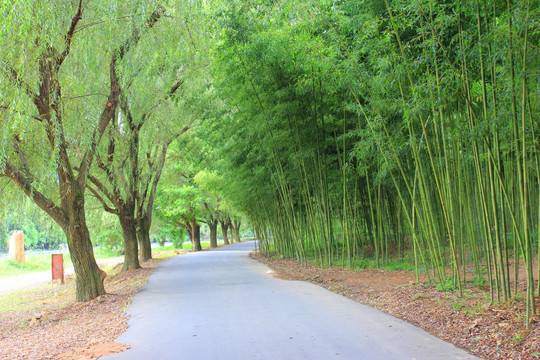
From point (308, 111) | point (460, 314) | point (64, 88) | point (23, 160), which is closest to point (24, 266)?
point (23, 160)

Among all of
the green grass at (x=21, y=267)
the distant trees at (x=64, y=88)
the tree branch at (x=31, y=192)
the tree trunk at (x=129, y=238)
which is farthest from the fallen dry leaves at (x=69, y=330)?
the green grass at (x=21, y=267)

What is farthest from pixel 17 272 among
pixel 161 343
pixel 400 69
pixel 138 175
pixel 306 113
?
pixel 400 69

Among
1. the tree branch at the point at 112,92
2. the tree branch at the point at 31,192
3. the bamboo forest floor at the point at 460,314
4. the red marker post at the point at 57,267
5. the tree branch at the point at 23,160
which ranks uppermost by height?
the tree branch at the point at 112,92

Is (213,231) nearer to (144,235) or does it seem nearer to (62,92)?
(144,235)

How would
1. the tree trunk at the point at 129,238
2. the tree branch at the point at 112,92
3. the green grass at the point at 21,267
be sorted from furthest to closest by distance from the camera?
the green grass at the point at 21,267, the tree trunk at the point at 129,238, the tree branch at the point at 112,92

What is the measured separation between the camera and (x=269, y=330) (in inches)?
190

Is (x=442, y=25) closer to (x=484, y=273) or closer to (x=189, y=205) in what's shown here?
(x=484, y=273)

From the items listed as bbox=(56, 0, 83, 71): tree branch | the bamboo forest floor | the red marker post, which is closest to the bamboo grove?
the bamboo forest floor

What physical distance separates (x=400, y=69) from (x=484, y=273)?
12.7 feet

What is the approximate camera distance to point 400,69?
17.3 ft

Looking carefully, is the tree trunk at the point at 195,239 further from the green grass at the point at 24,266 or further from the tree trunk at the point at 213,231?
the green grass at the point at 24,266

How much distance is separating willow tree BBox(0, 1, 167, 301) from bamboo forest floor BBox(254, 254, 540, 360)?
5056mm

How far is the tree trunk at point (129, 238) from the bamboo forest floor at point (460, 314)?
23.8 feet

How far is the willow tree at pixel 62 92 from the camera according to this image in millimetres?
6172
